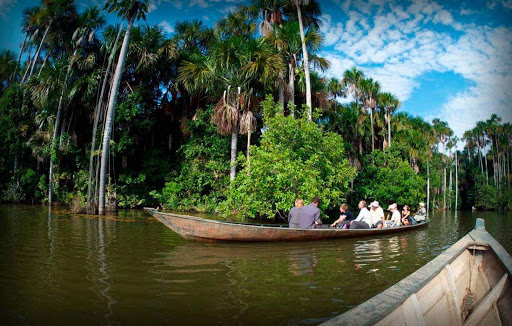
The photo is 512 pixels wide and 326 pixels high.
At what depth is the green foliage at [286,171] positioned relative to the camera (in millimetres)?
13531

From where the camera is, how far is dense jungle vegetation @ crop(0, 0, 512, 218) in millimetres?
15492

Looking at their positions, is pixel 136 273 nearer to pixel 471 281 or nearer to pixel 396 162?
pixel 471 281

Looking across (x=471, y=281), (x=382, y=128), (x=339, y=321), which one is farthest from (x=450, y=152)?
(x=339, y=321)

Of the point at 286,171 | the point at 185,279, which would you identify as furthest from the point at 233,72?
the point at 185,279

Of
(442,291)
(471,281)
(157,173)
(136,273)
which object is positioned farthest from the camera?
(157,173)

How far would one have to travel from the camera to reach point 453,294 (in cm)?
362

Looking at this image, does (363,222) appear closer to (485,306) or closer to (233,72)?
(485,306)

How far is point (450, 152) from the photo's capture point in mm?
49594

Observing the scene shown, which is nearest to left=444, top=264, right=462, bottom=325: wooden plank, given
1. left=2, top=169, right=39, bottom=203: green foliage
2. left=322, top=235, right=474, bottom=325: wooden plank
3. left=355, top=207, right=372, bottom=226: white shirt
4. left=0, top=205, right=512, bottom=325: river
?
left=322, top=235, right=474, bottom=325: wooden plank

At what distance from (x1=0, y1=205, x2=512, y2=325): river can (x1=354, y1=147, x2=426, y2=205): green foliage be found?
66.1 ft

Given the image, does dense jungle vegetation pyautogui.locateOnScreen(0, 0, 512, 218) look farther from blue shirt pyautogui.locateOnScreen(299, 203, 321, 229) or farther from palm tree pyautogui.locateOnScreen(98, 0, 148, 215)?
blue shirt pyautogui.locateOnScreen(299, 203, 321, 229)

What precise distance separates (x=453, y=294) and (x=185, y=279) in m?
3.80

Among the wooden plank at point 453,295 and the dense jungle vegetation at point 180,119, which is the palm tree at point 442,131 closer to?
the dense jungle vegetation at point 180,119

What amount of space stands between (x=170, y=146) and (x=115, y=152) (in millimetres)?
4721
